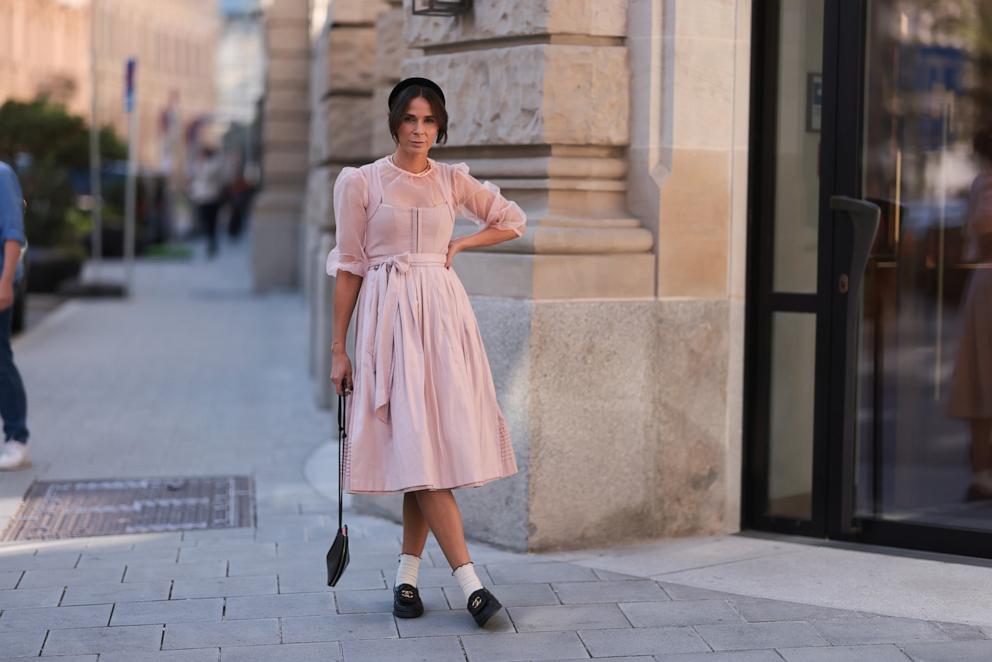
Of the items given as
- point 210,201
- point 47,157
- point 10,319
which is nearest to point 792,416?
point 10,319

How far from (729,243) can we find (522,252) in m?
0.98

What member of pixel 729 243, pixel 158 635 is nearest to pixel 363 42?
pixel 729 243

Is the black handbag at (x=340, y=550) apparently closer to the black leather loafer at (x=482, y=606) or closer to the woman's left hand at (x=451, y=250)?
the black leather loafer at (x=482, y=606)

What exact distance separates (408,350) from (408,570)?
2.74 ft

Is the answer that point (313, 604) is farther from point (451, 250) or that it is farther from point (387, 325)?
point (451, 250)

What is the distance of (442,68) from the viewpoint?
22.9 feet

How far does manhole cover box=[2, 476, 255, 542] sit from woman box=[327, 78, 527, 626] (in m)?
2.13

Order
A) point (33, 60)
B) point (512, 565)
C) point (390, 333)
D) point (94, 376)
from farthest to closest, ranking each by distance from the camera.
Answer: point (33, 60) < point (94, 376) < point (512, 565) < point (390, 333)

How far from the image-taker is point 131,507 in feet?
25.0

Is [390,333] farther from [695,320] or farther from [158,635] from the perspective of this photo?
[695,320]

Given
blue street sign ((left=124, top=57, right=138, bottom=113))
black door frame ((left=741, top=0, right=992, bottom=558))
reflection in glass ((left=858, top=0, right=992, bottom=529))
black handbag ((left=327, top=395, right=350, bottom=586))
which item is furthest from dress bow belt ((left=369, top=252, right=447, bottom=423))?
blue street sign ((left=124, top=57, right=138, bottom=113))

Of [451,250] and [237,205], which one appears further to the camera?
[237,205]

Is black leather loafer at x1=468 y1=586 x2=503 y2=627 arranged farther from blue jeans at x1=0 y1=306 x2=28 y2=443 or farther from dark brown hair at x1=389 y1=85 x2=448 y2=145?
blue jeans at x1=0 y1=306 x2=28 y2=443

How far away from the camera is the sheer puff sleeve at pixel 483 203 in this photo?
17.9 feet
